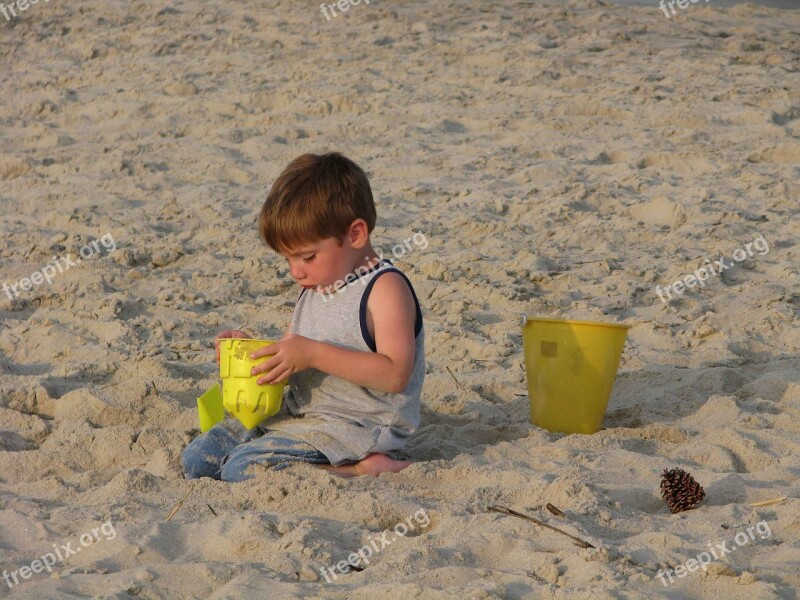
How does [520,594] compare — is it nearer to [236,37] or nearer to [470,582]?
[470,582]

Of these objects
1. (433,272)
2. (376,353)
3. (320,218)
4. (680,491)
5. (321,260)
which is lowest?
(433,272)

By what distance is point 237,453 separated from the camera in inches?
102

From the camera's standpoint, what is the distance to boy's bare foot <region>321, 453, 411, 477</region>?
2586 mm

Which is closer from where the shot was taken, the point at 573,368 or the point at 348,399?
the point at 348,399

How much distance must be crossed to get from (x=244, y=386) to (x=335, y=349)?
25 centimetres

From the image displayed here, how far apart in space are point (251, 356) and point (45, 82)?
465cm

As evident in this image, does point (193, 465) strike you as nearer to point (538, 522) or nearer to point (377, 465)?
point (377, 465)

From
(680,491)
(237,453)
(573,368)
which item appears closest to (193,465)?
(237,453)

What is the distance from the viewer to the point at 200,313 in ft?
12.8

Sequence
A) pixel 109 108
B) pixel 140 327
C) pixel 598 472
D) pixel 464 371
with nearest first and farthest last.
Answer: pixel 598 472 → pixel 464 371 → pixel 140 327 → pixel 109 108

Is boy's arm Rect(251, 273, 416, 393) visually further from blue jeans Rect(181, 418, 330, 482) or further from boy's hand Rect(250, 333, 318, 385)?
blue jeans Rect(181, 418, 330, 482)

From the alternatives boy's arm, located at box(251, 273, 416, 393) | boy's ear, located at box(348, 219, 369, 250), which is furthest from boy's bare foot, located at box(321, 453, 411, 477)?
boy's ear, located at box(348, 219, 369, 250)

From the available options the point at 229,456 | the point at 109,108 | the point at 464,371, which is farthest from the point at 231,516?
the point at 109,108

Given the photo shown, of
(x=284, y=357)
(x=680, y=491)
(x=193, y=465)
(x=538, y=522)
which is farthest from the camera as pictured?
(x=193, y=465)
